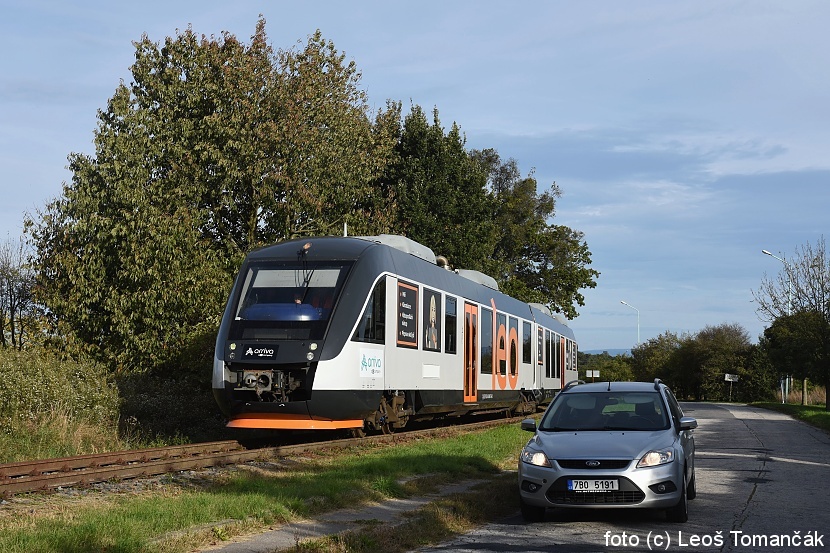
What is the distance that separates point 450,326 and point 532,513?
11944mm

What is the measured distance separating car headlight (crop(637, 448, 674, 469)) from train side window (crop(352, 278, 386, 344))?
24.6ft

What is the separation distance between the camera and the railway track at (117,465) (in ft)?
38.4

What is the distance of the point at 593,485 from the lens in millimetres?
9852

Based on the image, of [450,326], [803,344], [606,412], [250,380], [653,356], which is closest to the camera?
[606,412]

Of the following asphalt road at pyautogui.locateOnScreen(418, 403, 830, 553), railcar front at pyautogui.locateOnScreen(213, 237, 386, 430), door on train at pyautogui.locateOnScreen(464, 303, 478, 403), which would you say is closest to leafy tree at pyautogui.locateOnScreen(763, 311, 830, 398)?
door on train at pyautogui.locateOnScreen(464, 303, 478, 403)

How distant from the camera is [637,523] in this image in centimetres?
1015

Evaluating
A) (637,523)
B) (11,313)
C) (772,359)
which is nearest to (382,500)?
(637,523)

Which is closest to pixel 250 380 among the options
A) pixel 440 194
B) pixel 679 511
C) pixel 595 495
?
pixel 595 495

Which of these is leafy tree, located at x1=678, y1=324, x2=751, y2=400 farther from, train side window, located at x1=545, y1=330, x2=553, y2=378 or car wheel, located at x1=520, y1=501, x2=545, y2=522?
car wheel, located at x1=520, y1=501, x2=545, y2=522

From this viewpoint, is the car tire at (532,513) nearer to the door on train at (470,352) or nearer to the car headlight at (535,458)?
the car headlight at (535,458)

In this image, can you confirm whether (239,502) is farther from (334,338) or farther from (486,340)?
(486,340)

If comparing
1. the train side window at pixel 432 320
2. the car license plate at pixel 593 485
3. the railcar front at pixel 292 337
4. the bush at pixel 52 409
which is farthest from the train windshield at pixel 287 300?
the car license plate at pixel 593 485

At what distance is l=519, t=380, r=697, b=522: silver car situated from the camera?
32.2 ft

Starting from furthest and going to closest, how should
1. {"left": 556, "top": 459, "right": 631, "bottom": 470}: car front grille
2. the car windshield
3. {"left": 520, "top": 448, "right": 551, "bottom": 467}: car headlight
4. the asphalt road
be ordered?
the car windshield, {"left": 520, "top": 448, "right": 551, "bottom": 467}: car headlight, {"left": 556, "top": 459, "right": 631, "bottom": 470}: car front grille, the asphalt road
